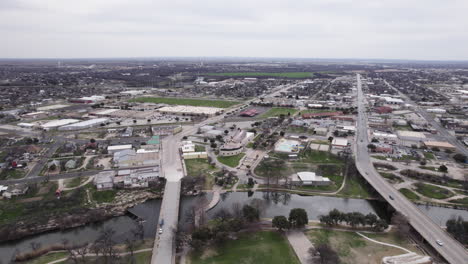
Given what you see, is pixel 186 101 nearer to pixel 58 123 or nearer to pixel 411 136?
pixel 58 123

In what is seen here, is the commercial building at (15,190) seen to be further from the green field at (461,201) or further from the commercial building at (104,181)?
the green field at (461,201)

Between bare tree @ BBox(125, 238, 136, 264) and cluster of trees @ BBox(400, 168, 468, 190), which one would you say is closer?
bare tree @ BBox(125, 238, 136, 264)

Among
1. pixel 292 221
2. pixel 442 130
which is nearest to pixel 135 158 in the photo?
pixel 292 221

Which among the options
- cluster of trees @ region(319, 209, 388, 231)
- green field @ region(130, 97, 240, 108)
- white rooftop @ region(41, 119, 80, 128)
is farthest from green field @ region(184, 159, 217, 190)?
green field @ region(130, 97, 240, 108)

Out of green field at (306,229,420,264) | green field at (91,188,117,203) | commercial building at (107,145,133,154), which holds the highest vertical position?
commercial building at (107,145,133,154)

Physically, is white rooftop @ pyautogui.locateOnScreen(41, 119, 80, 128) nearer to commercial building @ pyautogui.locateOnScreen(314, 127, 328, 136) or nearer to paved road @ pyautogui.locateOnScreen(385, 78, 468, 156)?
commercial building @ pyautogui.locateOnScreen(314, 127, 328, 136)

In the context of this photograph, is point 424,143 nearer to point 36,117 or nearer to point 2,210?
point 2,210

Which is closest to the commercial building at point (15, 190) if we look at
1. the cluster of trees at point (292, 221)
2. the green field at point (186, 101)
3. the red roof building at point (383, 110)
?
the cluster of trees at point (292, 221)
